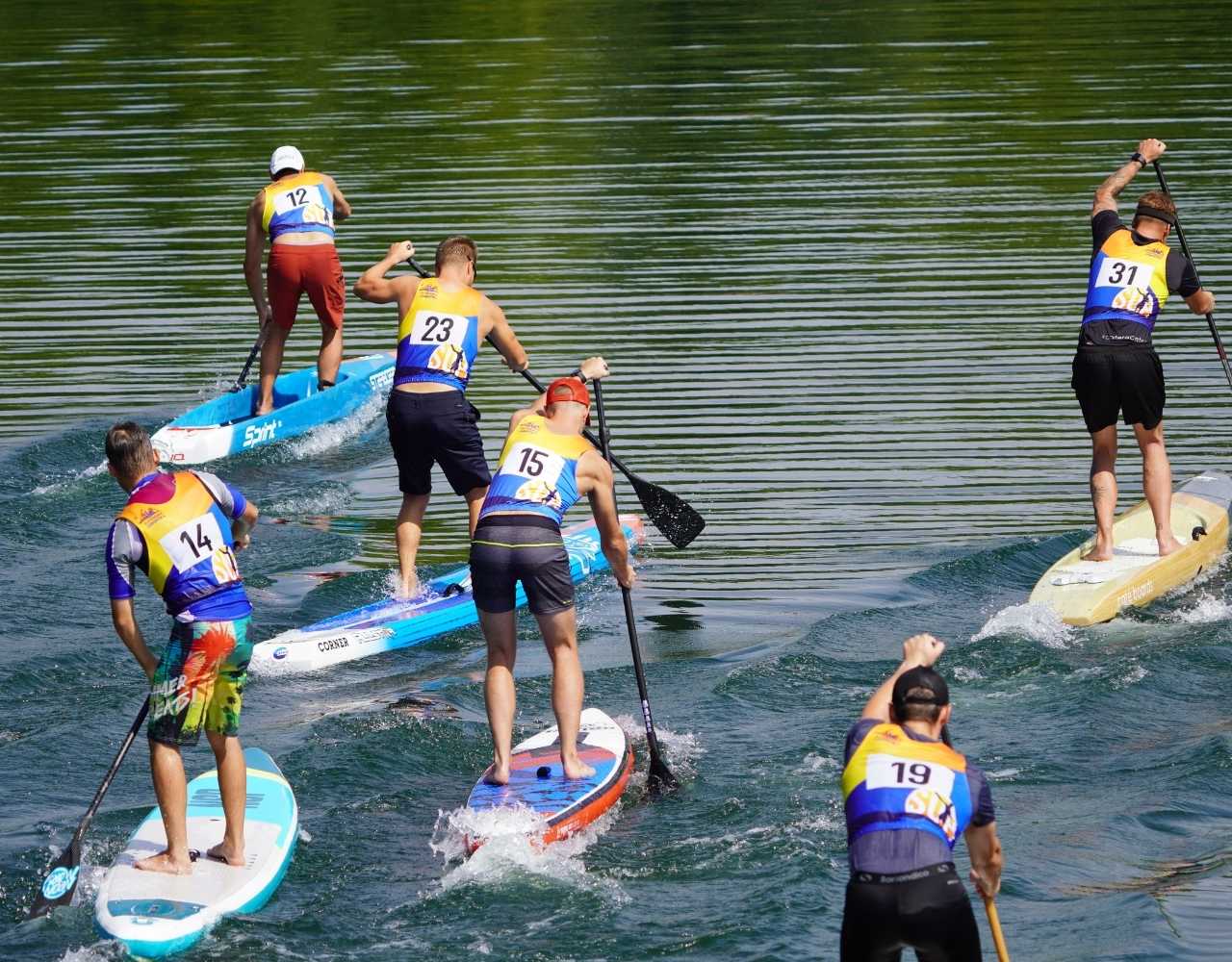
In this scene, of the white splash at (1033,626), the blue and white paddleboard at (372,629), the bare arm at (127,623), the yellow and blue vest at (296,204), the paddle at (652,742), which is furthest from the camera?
the yellow and blue vest at (296,204)

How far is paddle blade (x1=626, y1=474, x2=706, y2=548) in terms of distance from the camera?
10.9 metres

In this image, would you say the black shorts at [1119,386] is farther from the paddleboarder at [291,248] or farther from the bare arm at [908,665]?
the paddleboarder at [291,248]

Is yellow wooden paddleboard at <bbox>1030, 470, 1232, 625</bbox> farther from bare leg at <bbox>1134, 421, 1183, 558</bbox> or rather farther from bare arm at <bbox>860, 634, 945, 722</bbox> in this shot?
bare arm at <bbox>860, 634, 945, 722</bbox>

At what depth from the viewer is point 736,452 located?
46.1 ft

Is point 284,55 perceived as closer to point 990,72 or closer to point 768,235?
point 990,72

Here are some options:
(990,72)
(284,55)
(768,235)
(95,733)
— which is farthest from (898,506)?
(284,55)

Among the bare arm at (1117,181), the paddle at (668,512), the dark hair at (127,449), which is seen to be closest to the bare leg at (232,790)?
the dark hair at (127,449)

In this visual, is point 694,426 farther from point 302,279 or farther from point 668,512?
point 668,512

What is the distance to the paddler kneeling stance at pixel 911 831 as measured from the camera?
242 inches

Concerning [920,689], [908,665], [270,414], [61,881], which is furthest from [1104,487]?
[270,414]

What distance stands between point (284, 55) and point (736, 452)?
1895 centimetres

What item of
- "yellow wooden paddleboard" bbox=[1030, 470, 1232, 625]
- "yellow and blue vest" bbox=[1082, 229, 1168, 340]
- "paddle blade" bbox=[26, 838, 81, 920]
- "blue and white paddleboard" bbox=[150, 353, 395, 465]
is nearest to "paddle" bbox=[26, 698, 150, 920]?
"paddle blade" bbox=[26, 838, 81, 920]

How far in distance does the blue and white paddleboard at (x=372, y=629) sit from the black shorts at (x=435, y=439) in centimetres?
62

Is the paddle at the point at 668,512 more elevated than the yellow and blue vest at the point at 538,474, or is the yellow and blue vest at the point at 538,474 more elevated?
the yellow and blue vest at the point at 538,474
